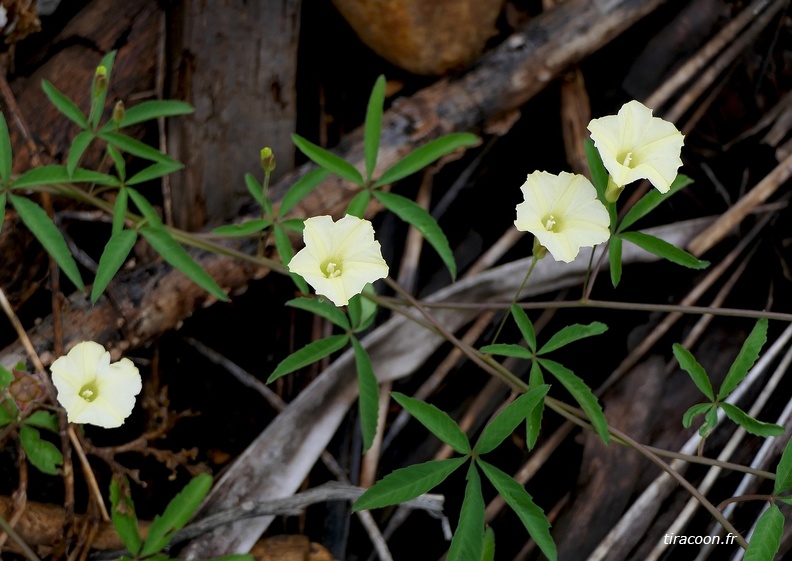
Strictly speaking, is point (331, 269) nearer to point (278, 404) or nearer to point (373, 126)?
point (373, 126)

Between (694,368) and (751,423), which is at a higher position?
(694,368)

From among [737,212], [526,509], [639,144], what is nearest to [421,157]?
[639,144]

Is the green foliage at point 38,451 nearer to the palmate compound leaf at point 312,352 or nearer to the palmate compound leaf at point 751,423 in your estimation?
the palmate compound leaf at point 312,352

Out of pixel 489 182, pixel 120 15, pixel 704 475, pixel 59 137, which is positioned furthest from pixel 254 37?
pixel 704 475

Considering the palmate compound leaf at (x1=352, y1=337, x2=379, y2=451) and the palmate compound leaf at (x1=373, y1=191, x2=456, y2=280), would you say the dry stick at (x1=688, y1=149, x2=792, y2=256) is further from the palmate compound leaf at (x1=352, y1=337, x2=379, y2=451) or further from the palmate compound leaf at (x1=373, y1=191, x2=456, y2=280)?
the palmate compound leaf at (x1=352, y1=337, x2=379, y2=451)

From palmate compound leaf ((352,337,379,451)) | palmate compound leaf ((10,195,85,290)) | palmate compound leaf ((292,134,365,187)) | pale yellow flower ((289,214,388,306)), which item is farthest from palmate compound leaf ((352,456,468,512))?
palmate compound leaf ((10,195,85,290))

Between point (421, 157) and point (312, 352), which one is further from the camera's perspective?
point (421, 157)

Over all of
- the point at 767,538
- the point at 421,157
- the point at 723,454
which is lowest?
the point at 723,454
